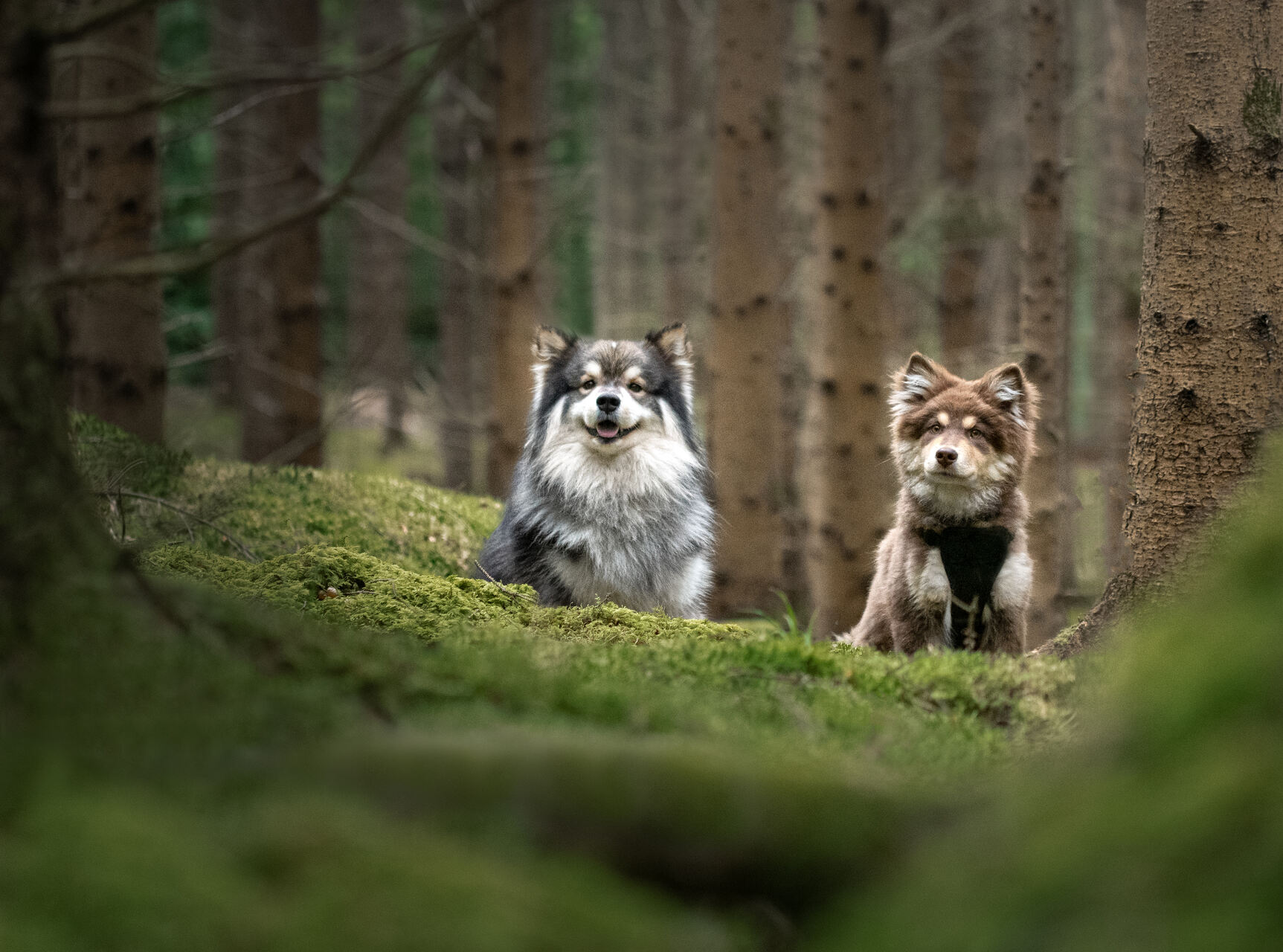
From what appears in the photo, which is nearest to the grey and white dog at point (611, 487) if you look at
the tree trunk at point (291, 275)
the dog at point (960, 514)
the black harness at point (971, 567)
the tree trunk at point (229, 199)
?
the dog at point (960, 514)

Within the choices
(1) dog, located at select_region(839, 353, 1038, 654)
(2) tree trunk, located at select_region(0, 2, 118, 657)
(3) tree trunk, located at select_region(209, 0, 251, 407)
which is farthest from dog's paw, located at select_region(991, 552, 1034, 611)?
(3) tree trunk, located at select_region(209, 0, 251, 407)

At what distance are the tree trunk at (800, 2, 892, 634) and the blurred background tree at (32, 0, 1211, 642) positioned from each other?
26 mm

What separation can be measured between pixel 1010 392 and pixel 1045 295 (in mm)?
3017

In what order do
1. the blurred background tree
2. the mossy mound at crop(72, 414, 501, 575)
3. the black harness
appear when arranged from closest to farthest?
the black harness
the mossy mound at crop(72, 414, 501, 575)
the blurred background tree

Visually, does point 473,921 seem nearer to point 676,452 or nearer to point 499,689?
point 499,689

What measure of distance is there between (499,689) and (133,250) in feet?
23.3

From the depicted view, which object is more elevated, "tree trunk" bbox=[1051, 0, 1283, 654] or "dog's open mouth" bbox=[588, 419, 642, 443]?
"tree trunk" bbox=[1051, 0, 1283, 654]

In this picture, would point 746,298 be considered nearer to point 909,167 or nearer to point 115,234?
point 115,234

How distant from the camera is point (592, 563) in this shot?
6520 mm

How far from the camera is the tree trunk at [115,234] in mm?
8477

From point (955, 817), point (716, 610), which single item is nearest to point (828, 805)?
point (955, 817)

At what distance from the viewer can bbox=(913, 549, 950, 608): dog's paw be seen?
204 inches

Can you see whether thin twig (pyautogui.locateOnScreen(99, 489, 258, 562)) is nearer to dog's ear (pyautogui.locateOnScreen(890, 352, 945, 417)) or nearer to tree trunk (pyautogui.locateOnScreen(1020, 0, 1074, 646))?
dog's ear (pyautogui.locateOnScreen(890, 352, 945, 417))

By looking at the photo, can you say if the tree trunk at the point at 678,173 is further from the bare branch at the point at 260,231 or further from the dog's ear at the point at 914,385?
the bare branch at the point at 260,231
